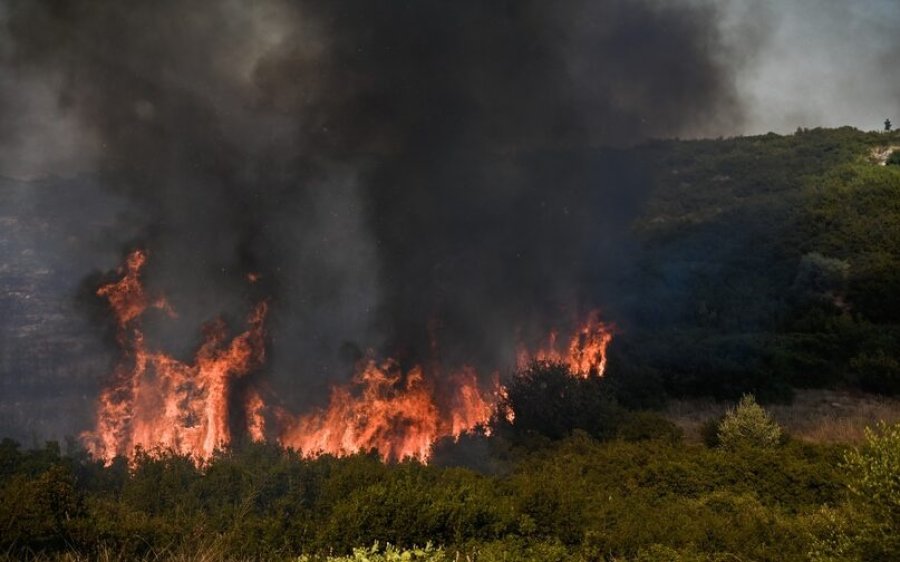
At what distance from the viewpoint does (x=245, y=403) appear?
19734 millimetres

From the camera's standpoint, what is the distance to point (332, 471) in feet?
34.7

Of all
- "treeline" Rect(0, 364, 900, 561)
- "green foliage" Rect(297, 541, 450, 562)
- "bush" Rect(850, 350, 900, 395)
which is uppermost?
"bush" Rect(850, 350, 900, 395)

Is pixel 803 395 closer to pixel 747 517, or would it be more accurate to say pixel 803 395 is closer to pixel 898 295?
pixel 898 295

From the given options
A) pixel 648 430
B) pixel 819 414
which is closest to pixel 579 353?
pixel 819 414

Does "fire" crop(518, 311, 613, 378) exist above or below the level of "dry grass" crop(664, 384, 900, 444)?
above

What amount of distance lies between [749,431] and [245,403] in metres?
15.3

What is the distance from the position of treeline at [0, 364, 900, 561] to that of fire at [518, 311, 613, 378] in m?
9.94

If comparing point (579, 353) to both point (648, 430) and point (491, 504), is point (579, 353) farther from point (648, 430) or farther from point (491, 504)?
point (491, 504)

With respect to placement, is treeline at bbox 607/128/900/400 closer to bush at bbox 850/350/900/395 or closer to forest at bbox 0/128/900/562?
bush at bbox 850/350/900/395

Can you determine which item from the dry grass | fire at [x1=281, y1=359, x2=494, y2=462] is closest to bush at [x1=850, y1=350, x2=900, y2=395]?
the dry grass

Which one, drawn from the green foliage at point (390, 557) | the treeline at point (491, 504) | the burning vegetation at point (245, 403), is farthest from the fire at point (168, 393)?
the green foliage at point (390, 557)

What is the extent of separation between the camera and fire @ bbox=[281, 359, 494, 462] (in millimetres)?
18719

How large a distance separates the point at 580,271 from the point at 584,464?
2545cm

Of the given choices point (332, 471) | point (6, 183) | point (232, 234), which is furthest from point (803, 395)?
point (6, 183)
